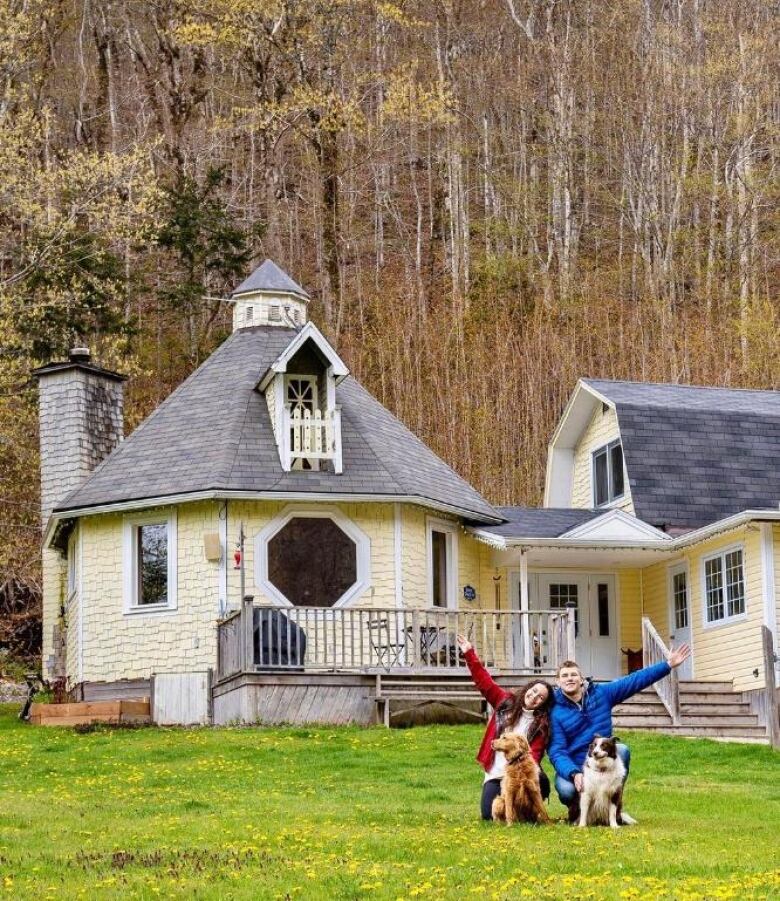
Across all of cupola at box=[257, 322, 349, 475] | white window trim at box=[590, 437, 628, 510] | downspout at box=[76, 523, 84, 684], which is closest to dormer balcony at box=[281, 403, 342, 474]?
cupola at box=[257, 322, 349, 475]

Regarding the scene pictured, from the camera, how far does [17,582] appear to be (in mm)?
35625

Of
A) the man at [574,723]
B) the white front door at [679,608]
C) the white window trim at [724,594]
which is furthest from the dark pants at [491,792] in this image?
the white front door at [679,608]

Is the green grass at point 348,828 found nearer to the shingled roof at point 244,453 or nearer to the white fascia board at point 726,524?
the white fascia board at point 726,524

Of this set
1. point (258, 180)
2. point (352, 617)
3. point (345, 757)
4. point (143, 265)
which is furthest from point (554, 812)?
point (258, 180)

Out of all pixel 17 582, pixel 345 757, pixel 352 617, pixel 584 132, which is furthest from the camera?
pixel 584 132

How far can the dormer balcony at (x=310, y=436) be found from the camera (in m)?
24.2

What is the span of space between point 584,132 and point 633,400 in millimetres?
24765

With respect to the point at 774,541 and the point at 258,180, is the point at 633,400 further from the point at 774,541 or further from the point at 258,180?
the point at 258,180

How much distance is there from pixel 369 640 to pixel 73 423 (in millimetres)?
7610

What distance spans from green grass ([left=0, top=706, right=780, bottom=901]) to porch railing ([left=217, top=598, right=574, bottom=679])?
2.43m

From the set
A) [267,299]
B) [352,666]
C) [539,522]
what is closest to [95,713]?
[352,666]

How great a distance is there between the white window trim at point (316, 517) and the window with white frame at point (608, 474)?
5451 mm

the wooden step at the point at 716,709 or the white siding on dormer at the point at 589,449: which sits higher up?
the white siding on dormer at the point at 589,449

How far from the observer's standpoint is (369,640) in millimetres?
22500
